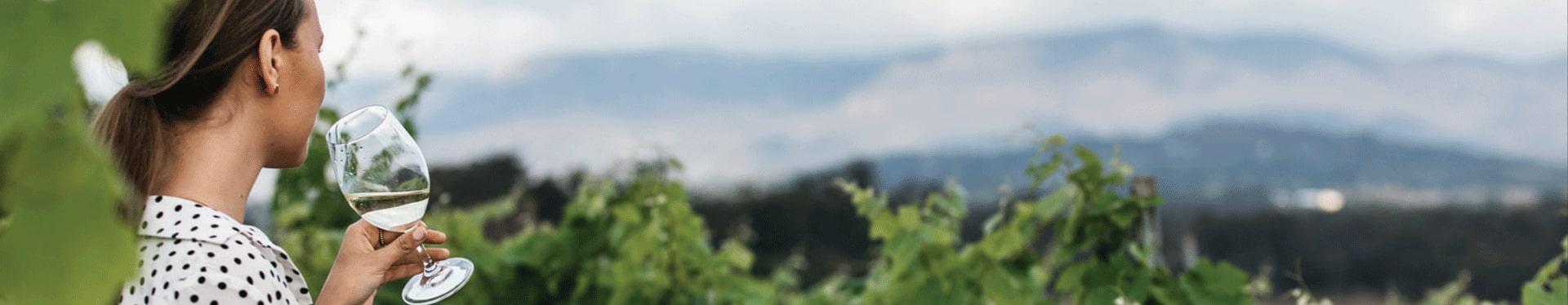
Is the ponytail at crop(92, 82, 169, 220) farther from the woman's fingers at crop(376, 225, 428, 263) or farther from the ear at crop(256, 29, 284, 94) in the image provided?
the woman's fingers at crop(376, 225, 428, 263)

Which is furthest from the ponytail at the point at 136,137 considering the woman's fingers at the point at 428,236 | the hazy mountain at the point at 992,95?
the hazy mountain at the point at 992,95

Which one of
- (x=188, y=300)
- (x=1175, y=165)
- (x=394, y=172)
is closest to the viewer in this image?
(x=188, y=300)

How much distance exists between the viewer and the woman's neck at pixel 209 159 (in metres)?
1.15

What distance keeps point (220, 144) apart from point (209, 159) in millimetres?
21

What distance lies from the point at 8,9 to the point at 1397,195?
7858mm

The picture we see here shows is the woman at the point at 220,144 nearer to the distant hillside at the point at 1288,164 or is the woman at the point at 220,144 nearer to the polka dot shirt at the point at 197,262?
the polka dot shirt at the point at 197,262

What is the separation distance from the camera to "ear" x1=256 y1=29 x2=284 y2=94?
1.12 m

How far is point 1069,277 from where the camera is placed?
2.57 m

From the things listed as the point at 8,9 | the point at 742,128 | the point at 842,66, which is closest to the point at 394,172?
the point at 8,9

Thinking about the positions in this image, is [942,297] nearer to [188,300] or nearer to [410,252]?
[410,252]

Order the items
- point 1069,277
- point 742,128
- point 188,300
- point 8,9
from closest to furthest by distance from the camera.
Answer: point 8,9 → point 188,300 → point 1069,277 → point 742,128

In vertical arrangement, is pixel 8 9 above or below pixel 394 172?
above

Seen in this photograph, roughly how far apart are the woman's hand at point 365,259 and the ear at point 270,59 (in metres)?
0.17

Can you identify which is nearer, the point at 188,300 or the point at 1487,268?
the point at 188,300
